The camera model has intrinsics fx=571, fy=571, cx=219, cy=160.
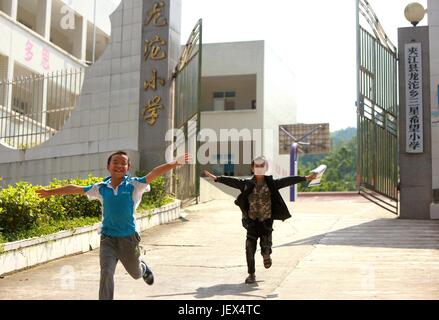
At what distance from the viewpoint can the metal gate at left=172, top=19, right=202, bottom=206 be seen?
46.1 feet

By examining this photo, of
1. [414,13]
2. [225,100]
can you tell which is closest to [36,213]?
[414,13]

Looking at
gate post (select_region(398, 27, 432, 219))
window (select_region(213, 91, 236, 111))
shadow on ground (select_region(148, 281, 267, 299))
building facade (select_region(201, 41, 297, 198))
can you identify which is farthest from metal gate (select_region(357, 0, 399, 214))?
window (select_region(213, 91, 236, 111))

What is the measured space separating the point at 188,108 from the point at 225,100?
1774 cm

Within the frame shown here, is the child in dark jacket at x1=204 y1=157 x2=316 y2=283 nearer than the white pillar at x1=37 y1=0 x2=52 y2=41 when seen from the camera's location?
Yes

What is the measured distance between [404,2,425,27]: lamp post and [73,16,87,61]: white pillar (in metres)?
18.0

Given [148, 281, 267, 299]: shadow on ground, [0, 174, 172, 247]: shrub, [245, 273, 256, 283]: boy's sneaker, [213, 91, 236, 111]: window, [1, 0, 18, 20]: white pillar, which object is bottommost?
[148, 281, 267, 299]: shadow on ground

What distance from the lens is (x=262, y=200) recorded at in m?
6.73

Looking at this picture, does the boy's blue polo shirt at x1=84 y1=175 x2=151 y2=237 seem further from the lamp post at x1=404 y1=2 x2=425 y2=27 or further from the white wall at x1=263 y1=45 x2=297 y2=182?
the white wall at x1=263 y1=45 x2=297 y2=182

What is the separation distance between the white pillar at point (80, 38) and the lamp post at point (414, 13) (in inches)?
709

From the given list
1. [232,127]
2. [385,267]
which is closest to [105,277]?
[385,267]

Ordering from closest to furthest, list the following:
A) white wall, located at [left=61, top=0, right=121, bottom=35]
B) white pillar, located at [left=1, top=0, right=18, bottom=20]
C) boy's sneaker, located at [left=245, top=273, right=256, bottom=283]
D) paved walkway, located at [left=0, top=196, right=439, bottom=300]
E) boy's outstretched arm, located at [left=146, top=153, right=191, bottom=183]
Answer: boy's outstretched arm, located at [left=146, top=153, right=191, bottom=183] < paved walkway, located at [left=0, top=196, right=439, bottom=300] < boy's sneaker, located at [left=245, top=273, right=256, bottom=283] < white pillar, located at [left=1, top=0, right=18, bottom=20] < white wall, located at [left=61, top=0, right=121, bottom=35]

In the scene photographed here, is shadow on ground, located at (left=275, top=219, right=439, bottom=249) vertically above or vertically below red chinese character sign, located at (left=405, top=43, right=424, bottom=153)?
below

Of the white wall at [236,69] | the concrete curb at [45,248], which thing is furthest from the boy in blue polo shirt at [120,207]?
the white wall at [236,69]
